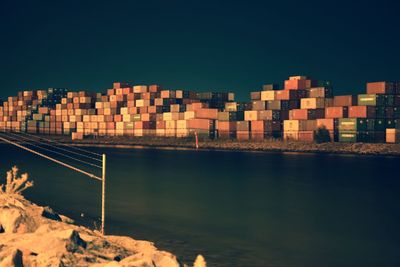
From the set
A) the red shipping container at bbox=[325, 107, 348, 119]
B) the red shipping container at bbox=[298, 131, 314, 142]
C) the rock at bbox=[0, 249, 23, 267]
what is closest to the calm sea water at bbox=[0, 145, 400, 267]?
the rock at bbox=[0, 249, 23, 267]

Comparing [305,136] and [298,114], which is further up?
[298,114]

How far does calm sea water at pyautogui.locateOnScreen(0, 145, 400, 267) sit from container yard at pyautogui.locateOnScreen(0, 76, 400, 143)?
4629 cm

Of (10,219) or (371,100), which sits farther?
(371,100)

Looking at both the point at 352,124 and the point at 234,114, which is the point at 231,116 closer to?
the point at 234,114

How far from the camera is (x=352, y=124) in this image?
101500mm

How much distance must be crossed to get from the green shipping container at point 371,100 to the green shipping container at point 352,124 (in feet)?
14.7

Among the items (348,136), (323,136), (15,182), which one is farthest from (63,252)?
(323,136)

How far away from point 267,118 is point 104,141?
57.0m

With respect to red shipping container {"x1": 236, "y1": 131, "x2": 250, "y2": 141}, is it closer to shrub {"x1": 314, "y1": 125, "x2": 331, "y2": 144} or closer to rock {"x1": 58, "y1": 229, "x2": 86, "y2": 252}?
shrub {"x1": 314, "y1": 125, "x2": 331, "y2": 144}

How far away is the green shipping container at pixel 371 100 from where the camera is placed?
337 ft

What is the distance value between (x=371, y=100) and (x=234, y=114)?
3840 centimetres

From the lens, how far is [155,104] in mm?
151750

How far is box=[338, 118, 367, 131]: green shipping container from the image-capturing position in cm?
10050

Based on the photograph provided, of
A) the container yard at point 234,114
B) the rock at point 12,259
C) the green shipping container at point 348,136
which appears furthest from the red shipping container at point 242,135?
the rock at point 12,259
